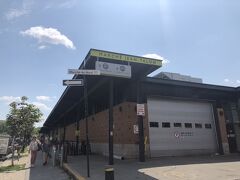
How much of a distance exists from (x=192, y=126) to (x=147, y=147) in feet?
14.0

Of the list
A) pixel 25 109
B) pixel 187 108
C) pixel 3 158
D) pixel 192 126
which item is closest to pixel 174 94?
pixel 187 108

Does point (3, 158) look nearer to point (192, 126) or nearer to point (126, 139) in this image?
point (126, 139)

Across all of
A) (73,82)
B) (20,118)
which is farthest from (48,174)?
(20,118)

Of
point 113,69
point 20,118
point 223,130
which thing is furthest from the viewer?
point 20,118

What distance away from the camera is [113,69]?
40.5 feet

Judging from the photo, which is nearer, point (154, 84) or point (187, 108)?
point (154, 84)

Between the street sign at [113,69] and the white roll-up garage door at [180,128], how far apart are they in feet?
14.7

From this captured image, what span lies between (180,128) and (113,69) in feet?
24.2

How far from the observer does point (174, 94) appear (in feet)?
55.6

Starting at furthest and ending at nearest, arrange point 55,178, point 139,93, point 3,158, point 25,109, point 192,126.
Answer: point 25,109 → point 3,158 → point 192,126 → point 139,93 → point 55,178

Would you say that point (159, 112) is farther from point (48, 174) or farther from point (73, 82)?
point (73, 82)

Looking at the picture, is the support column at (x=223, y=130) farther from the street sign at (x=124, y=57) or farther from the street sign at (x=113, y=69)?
the street sign at (x=113, y=69)

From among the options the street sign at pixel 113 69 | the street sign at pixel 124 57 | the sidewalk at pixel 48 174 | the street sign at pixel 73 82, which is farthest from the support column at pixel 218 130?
the street sign at pixel 73 82

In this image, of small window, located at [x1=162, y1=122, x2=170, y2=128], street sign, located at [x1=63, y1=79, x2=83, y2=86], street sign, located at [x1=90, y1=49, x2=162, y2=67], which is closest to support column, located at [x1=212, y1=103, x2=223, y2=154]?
small window, located at [x1=162, y1=122, x2=170, y2=128]
